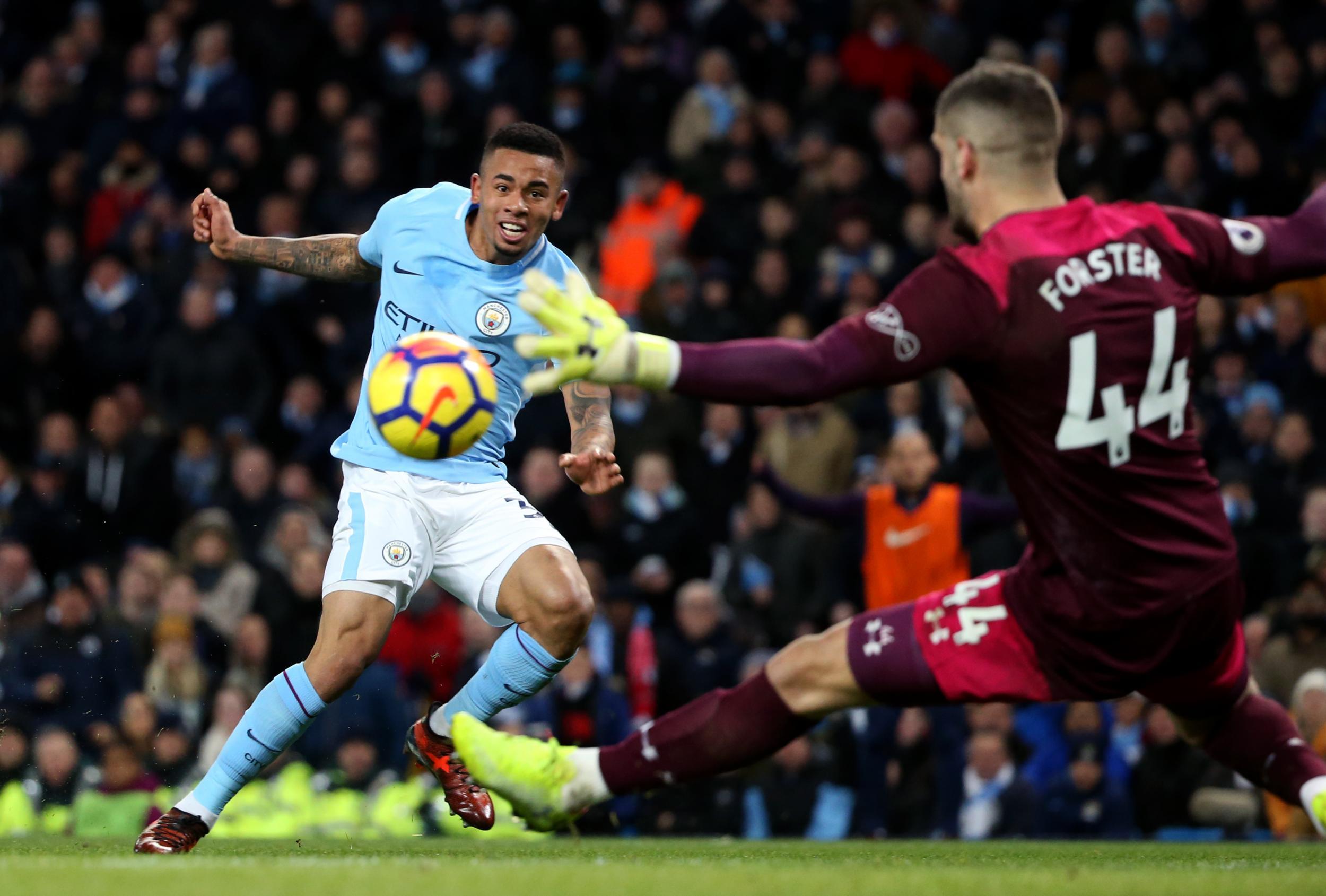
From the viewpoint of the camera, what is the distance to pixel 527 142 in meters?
7.10

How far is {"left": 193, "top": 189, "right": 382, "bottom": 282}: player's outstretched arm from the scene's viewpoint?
734cm

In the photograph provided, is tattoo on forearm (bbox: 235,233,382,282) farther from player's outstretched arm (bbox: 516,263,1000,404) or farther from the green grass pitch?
player's outstretched arm (bbox: 516,263,1000,404)

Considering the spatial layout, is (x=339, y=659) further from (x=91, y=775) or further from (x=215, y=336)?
(x=215, y=336)

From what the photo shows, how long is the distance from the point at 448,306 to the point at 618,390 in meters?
6.45

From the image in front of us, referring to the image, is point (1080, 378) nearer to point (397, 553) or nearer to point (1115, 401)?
point (1115, 401)

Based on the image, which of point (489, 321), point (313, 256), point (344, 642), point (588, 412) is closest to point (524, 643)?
point (344, 642)

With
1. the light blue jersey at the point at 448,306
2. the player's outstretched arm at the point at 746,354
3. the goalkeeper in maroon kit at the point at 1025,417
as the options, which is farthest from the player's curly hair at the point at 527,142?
the player's outstretched arm at the point at 746,354

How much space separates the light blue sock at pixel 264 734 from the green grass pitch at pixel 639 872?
0.80 ft

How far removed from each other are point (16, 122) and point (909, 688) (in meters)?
13.2

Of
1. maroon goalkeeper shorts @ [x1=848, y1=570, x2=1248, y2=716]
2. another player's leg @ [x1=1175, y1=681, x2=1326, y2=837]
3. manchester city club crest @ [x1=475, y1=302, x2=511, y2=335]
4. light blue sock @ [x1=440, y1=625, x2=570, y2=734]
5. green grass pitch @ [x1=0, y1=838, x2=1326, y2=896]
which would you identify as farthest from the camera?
manchester city club crest @ [x1=475, y1=302, x2=511, y2=335]

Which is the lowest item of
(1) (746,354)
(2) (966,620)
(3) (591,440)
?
(2) (966,620)

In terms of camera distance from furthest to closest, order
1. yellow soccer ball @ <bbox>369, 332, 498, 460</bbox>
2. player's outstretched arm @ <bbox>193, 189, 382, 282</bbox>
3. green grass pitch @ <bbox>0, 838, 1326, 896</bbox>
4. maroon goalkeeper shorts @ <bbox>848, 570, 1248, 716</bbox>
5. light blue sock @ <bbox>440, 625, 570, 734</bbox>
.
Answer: player's outstretched arm @ <bbox>193, 189, 382, 282</bbox>, light blue sock @ <bbox>440, 625, 570, 734</bbox>, yellow soccer ball @ <bbox>369, 332, 498, 460</bbox>, maroon goalkeeper shorts @ <bbox>848, 570, 1248, 716</bbox>, green grass pitch @ <bbox>0, 838, 1326, 896</bbox>

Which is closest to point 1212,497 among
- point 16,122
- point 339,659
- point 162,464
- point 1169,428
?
point 1169,428

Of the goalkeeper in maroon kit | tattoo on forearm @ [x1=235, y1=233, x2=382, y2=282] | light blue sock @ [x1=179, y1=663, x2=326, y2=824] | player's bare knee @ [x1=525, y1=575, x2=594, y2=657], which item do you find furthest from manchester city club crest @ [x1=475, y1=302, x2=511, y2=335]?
the goalkeeper in maroon kit
